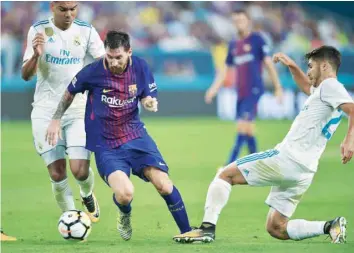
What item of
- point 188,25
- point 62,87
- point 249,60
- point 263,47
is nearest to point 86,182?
point 62,87

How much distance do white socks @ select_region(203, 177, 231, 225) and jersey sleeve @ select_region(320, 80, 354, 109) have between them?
3.64 ft

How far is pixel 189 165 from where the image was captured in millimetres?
14430

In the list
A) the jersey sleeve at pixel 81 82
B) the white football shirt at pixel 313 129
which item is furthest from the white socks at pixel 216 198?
the jersey sleeve at pixel 81 82

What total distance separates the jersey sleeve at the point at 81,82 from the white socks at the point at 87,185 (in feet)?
4.11

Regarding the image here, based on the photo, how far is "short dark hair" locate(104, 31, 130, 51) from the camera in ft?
24.5

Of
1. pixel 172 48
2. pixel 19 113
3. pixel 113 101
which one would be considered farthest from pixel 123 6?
pixel 113 101

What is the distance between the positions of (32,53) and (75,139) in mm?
921

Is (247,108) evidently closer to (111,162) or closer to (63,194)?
(63,194)

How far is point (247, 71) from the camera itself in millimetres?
14312

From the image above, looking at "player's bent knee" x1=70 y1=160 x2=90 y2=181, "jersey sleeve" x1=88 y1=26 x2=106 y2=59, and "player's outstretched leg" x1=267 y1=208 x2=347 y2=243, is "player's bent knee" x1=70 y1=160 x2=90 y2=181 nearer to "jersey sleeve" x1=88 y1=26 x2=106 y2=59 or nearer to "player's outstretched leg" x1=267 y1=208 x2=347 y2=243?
"jersey sleeve" x1=88 y1=26 x2=106 y2=59

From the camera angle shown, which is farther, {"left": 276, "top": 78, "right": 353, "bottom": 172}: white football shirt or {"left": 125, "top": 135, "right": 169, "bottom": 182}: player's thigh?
{"left": 125, "top": 135, "right": 169, "bottom": 182}: player's thigh

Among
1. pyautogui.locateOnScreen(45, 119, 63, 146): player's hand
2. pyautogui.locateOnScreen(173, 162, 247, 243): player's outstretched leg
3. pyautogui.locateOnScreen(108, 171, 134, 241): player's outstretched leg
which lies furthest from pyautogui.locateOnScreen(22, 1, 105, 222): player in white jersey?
pyautogui.locateOnScreen(173, 162, 247, 243): player's outstretched leg

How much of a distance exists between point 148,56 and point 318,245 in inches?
664

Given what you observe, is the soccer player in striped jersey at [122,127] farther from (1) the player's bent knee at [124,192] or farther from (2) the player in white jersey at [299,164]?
(2) the player in white jersey at [299,164]
